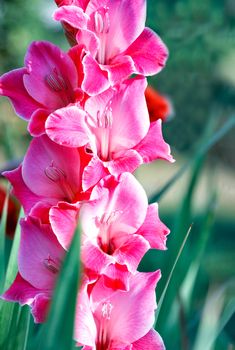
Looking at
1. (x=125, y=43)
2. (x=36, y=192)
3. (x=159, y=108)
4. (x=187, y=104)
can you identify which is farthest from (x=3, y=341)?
(x=187, y=104)

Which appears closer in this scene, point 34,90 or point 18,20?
point 34,90

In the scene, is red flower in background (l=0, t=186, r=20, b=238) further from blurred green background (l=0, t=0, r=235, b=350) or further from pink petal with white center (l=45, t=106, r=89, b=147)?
pink petal with white center (l=45, t=106, r=89, b=147)

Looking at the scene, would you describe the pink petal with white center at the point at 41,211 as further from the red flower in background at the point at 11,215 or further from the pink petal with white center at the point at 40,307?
the red flower in background at the point at 11,215

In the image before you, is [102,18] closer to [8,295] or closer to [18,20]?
[8,295]

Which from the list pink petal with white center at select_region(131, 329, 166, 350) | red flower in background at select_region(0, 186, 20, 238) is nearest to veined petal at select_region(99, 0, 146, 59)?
pink petal with white center at select_region(131, 329, 166, 350)

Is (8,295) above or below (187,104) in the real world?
above

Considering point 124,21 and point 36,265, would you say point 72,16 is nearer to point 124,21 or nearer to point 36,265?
point 124,21
